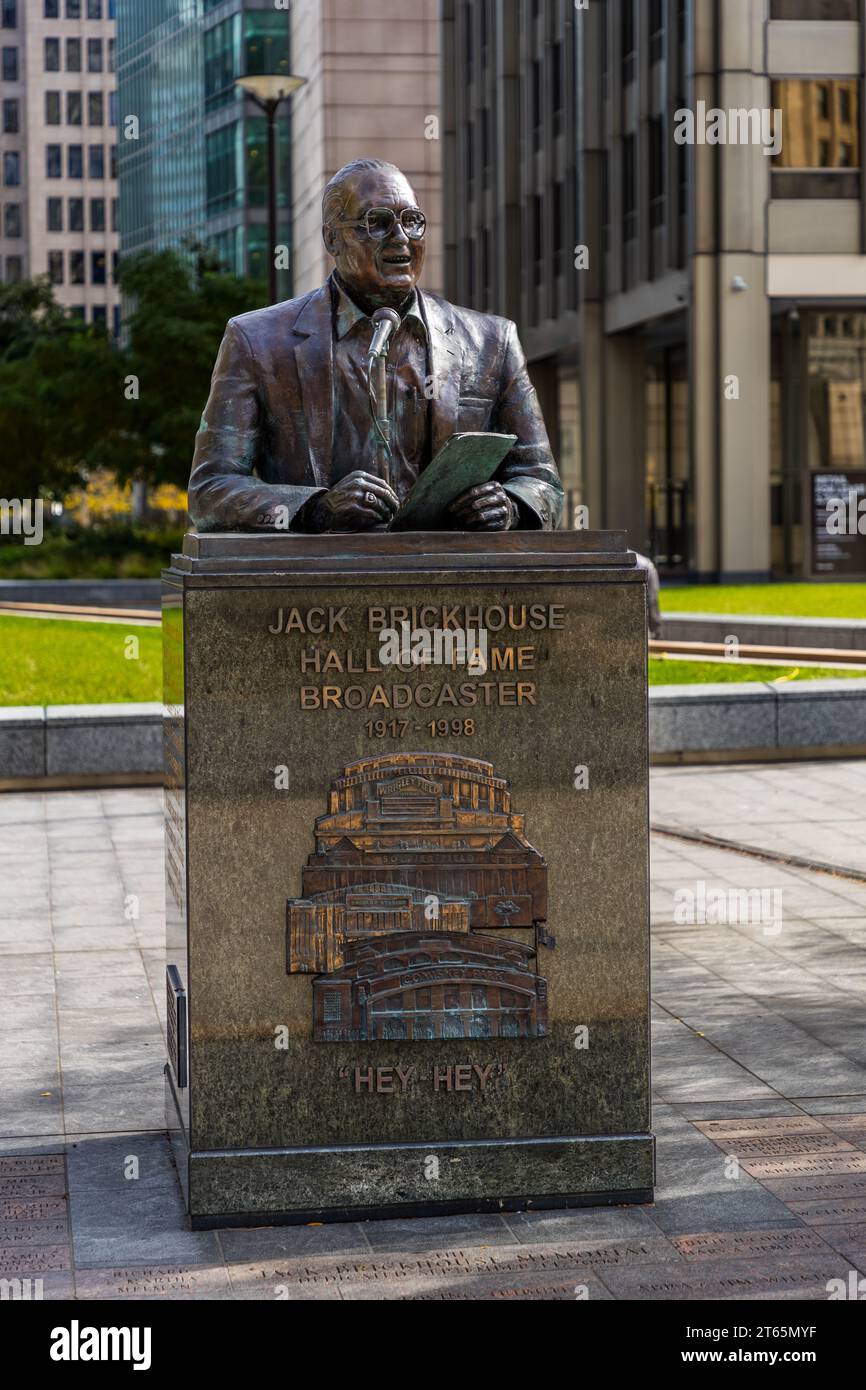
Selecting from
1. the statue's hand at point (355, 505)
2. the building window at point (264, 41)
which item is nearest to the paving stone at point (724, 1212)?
the statue's hand at point (355, 505)

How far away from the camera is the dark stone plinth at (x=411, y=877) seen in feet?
16.9

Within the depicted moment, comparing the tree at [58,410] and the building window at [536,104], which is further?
the building window at [536,104]

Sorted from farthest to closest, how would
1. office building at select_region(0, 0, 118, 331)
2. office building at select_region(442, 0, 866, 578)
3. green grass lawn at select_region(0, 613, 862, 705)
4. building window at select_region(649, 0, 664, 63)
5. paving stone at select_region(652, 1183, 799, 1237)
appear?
office building at select_region(0, 0, 118, 331)
building window at select_region(649, 0, 664, 63)
office building at select_region(442, 0, 866, 578)
green grass lawn at select_region(0, 613, 862, 705)
paving stone at select_region(652, 1183, 799, 1237)

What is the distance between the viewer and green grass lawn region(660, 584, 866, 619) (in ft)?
82.9

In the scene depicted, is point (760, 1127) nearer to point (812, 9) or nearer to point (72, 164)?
point (812, 9)

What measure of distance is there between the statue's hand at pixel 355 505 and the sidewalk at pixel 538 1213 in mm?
1856

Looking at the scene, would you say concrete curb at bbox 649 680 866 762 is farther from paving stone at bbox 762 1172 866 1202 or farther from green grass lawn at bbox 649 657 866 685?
paving stone at bbox 762 1172 866 1202

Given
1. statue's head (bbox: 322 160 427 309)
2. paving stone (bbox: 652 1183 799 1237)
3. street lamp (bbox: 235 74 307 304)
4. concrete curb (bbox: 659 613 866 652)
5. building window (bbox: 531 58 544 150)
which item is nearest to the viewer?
paving stone (bbox: 652 1183 799 1237)

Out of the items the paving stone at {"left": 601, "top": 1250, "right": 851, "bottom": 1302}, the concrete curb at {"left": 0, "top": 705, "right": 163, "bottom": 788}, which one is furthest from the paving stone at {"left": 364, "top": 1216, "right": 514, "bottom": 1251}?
the concrete curb at {"left": 0, "top": 705, "right": 163, "bottom": 788}

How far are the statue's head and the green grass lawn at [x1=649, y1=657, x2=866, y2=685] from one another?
1024 cm

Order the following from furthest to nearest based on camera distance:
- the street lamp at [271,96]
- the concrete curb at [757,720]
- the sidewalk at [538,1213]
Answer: the street lamp at [271,96], the concrete curb at [757,720], the sidewalk at [538,1213]

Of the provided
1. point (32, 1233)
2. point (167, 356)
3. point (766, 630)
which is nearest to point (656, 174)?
point (167, 356)

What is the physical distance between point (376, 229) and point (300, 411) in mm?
552

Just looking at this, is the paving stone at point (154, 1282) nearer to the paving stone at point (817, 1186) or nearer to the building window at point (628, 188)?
the paving stone at point (817, 1186)
